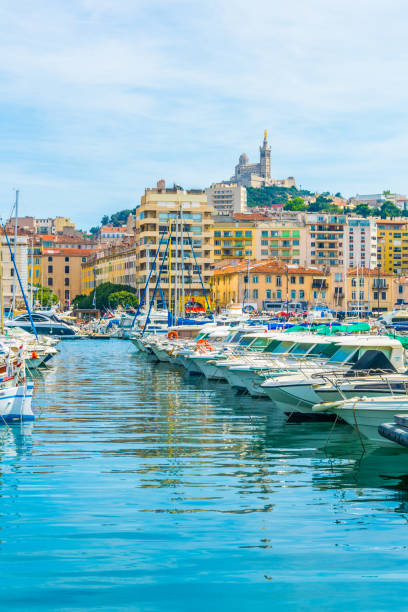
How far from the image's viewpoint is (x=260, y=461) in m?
18.8

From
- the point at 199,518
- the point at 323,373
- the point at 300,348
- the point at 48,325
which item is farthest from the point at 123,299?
the point at 199,518

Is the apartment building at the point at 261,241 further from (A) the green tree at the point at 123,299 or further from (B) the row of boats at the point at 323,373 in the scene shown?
(B) the row of boats at the point at 323,373

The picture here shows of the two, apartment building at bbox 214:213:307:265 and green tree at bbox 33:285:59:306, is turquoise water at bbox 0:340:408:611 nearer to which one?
green tree at bbox 33:285:59:306

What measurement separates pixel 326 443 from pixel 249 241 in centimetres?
16498

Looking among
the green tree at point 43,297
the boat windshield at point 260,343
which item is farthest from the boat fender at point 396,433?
the green tree at point 43,297

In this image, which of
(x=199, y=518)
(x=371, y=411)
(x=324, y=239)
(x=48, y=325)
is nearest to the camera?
(x=199, y=518)

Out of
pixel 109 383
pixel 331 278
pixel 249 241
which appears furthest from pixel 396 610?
pixel 249 241

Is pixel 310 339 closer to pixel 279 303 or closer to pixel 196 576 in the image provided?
pixel 196 576

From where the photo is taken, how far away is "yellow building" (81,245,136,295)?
511 ft

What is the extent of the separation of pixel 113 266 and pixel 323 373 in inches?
5871

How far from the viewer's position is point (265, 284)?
143125 millimetres

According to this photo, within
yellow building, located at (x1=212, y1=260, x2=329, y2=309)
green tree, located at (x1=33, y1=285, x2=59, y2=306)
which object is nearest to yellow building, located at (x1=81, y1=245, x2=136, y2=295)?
green tree, located at (x1=33, y1=285, x2=59, y2=306)

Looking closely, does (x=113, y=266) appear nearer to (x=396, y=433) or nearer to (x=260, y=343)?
(x=260, y=343)

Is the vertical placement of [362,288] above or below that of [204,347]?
above
